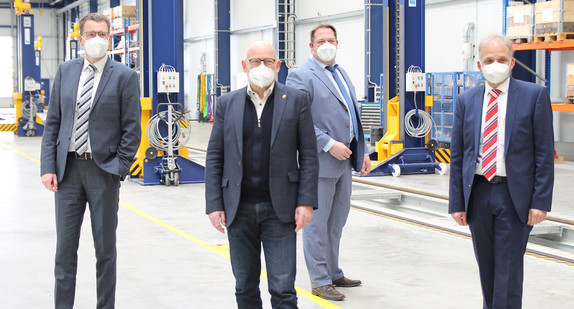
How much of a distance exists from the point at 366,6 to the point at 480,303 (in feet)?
53.0

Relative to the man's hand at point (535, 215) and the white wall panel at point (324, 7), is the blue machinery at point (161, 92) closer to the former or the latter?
the man's hand at point (535, 215)

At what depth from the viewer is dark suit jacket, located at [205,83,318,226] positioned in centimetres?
378

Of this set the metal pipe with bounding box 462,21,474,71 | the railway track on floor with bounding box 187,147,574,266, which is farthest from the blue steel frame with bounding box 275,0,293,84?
the railway track on floor with bounding box 187,147,574,266

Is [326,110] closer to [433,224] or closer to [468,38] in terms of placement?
[433,224]

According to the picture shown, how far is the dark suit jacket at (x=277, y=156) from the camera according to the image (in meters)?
3.78

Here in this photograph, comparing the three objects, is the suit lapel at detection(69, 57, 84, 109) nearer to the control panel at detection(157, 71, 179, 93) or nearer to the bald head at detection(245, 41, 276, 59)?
A: the bald head at detection(245, 41, 276, 59)

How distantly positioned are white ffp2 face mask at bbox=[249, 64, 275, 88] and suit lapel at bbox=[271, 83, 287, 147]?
85 mm

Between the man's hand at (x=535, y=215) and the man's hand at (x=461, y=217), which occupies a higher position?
the man's hand at (x=535, y=215)

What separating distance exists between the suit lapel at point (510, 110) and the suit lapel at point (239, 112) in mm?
1359

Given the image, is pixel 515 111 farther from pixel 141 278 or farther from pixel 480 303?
pixel 141 278

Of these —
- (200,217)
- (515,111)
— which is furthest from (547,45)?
(515,111)

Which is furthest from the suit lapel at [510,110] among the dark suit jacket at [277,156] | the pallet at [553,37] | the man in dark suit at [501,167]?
the pallet at [553,37]

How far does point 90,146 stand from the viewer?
14.5 feet

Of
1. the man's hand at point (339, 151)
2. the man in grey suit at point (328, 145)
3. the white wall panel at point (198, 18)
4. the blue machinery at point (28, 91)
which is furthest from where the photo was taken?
the white wall panel at point (198, 18)
